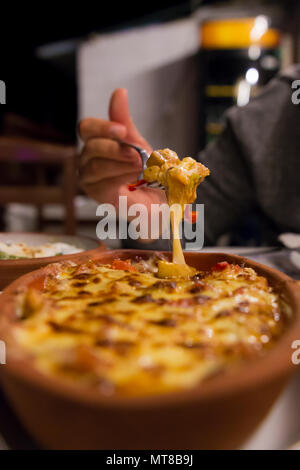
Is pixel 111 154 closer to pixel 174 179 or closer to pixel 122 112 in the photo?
pixel 122 112

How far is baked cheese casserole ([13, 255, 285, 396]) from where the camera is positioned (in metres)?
0.35

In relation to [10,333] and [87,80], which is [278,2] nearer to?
[87,80]

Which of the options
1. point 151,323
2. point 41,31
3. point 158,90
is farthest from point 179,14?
point 151,323

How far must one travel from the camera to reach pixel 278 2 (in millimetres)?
4926

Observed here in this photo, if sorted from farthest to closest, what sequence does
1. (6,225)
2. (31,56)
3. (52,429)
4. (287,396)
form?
(31,56), (6,225), (287,396), (52,429)

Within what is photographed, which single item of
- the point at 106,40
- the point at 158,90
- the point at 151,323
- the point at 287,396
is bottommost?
the point at 287,396

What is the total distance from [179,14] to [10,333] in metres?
→ 5.59

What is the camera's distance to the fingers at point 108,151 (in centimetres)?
88

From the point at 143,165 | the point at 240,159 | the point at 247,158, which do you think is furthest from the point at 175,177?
the point at 240,159

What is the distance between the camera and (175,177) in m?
0.61

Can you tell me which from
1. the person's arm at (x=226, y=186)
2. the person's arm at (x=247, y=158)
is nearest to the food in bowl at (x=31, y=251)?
the person's arm at (x=247, y=158)

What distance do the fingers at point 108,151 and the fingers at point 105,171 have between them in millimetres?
11

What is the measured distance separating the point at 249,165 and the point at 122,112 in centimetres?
78

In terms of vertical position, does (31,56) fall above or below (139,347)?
above
